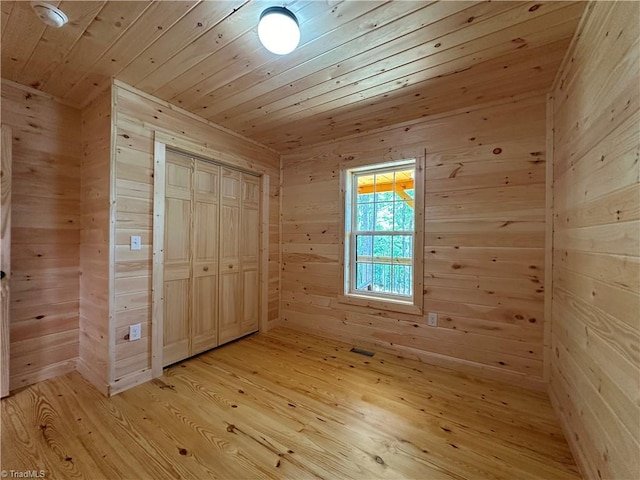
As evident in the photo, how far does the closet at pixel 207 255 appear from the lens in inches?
96.9

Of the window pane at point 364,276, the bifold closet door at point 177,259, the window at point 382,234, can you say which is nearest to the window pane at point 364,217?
the window at point 382,234

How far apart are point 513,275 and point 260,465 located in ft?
7.39

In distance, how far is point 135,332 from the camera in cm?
213


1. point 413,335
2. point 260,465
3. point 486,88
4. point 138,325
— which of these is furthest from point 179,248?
point 486,88

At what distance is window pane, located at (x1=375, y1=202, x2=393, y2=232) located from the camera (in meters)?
2.87

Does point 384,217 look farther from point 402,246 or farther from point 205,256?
point 205,256

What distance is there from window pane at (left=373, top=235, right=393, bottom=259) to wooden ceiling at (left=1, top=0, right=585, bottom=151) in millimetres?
1253

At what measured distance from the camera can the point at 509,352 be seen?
2189mm

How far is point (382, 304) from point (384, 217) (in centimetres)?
94

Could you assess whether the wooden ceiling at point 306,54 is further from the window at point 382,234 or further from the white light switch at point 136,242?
the white light switch at point 136,242

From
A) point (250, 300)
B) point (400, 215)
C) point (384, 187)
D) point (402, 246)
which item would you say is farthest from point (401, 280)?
point (250, 300)

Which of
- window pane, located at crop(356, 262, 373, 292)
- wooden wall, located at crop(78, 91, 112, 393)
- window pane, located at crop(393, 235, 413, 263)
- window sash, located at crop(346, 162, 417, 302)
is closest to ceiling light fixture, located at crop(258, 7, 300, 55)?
wooden wall, located at crop(78, 91, 112, 393)

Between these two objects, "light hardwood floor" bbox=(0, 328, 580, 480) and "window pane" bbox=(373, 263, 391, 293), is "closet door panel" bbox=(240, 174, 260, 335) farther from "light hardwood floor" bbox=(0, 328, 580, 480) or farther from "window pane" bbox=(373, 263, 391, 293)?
"window pane" bbox=(373, 263, 391, 293)

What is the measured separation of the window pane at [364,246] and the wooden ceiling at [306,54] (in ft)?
4.28
